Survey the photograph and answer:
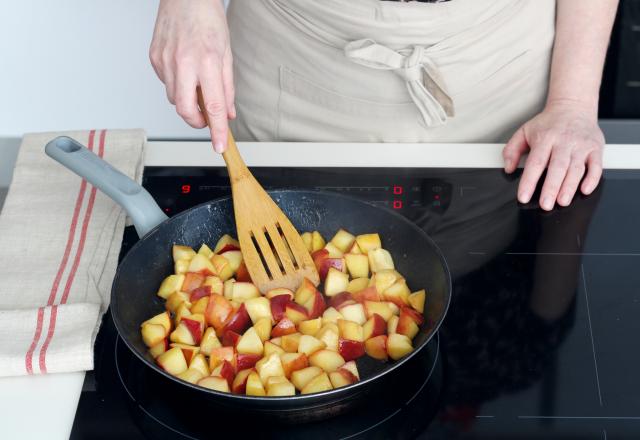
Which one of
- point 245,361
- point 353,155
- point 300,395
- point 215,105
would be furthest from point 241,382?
point 353,155

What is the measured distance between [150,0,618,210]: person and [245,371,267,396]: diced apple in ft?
1.68

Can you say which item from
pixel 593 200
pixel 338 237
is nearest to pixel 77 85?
pixel 338 237

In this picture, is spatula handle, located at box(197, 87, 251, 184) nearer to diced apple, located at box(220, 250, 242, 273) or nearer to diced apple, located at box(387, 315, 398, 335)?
diced apple, located at box(220, 250, 242, 273)

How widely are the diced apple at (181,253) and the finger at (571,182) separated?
525 millimetres

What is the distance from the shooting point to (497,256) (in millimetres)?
1085

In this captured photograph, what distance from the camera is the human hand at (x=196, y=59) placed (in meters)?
1.01

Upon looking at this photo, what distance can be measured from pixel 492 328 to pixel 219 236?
0.38 metres

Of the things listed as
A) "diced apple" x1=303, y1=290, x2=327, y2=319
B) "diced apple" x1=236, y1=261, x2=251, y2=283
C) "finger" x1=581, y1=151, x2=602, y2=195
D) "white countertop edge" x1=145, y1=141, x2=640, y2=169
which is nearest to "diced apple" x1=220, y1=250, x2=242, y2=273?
"diced apple" x1=236, y1=261, x2=251, y2=283

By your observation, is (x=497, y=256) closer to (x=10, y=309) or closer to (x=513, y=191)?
(x=513, y=191)

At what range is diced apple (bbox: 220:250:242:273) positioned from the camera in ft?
3.44

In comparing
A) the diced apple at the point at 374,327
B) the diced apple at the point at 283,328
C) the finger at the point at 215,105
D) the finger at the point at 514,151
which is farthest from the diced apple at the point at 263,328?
the finger at the point at 514,151

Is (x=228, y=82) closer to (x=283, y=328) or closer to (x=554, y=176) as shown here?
(x=283, y=328)

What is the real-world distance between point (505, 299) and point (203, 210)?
1.31 feet

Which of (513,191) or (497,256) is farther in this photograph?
(513,191)
